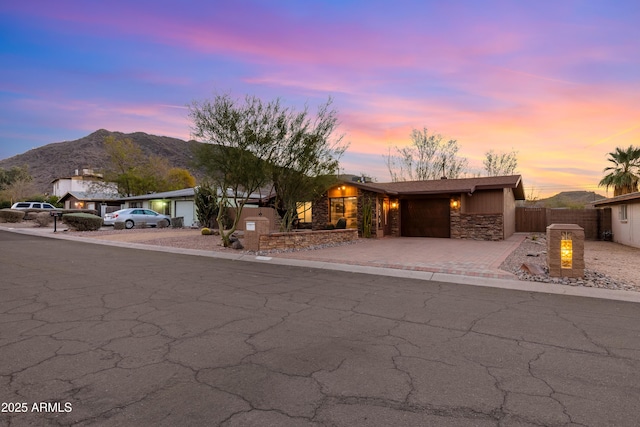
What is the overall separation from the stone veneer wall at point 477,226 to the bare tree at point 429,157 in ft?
59.1

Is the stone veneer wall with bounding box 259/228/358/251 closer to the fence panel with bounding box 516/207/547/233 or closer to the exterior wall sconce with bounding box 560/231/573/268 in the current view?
the exterior wall sconce with bounding box 560/231/573/268

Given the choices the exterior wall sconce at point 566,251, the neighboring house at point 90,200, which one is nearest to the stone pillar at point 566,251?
the exterior wall sconce at point 566,251

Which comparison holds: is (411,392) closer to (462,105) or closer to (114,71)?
(462,105)

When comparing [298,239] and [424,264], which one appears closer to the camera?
[424,264]

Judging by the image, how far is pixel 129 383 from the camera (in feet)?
9.99

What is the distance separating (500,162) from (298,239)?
31.8 metres

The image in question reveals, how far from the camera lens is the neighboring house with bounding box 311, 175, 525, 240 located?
19.4 m

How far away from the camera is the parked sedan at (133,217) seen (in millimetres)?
26797

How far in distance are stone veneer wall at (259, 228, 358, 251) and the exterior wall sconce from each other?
29.4 ft

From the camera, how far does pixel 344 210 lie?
2098 cm

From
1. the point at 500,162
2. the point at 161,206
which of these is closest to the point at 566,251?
the point at 161,206

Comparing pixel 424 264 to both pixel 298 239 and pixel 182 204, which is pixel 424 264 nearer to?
pixel 298 239

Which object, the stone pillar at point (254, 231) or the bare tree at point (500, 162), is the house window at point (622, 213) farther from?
the bare tree at point (500, 162)

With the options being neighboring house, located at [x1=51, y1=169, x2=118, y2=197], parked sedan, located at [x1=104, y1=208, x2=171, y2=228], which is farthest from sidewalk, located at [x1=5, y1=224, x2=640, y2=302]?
neighboring house, located at [x1=51, y1=169, x2=118, y2=197]
